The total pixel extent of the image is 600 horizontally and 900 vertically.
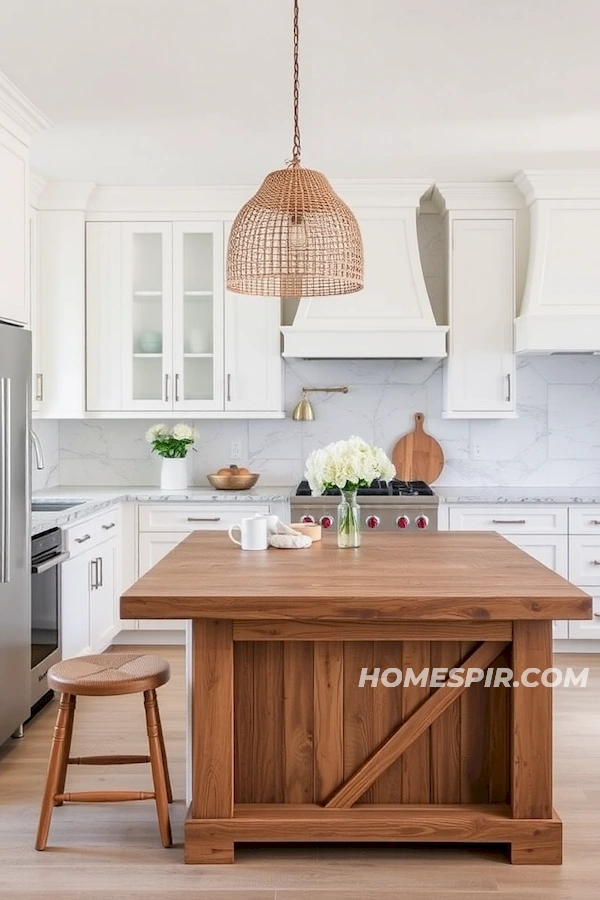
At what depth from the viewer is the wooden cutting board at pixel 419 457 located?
18.0 ft

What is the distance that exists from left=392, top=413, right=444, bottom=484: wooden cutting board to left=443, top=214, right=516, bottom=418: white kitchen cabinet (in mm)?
445

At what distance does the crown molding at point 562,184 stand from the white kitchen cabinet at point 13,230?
265 cm

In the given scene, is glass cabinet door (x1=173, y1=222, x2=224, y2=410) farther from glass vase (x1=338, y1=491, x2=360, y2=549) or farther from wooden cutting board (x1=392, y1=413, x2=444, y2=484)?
glass vase (x1=338, y1=491, x2=360, y2=549)

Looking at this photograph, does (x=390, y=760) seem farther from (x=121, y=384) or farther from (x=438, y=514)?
(x=121, y=384)

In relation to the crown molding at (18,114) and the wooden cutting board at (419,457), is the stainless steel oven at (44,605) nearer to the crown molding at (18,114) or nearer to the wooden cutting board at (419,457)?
the crown molding at (18,114)

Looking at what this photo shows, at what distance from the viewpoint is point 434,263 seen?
5496mm

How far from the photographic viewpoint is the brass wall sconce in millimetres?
5398

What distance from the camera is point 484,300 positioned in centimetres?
514

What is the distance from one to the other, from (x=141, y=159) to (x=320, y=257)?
7.65 ft

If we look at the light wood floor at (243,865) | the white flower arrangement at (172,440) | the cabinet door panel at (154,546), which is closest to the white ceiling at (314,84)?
the white flower arrangement at (172,440)

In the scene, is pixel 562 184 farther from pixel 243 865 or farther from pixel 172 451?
pixel 243 865

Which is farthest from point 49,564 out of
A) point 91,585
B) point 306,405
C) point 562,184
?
point 562,184

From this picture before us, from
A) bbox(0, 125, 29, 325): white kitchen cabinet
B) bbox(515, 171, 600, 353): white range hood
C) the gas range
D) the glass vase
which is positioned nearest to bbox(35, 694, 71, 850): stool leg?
the glass vase

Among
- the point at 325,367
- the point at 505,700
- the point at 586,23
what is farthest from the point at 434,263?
the point at 505,700
